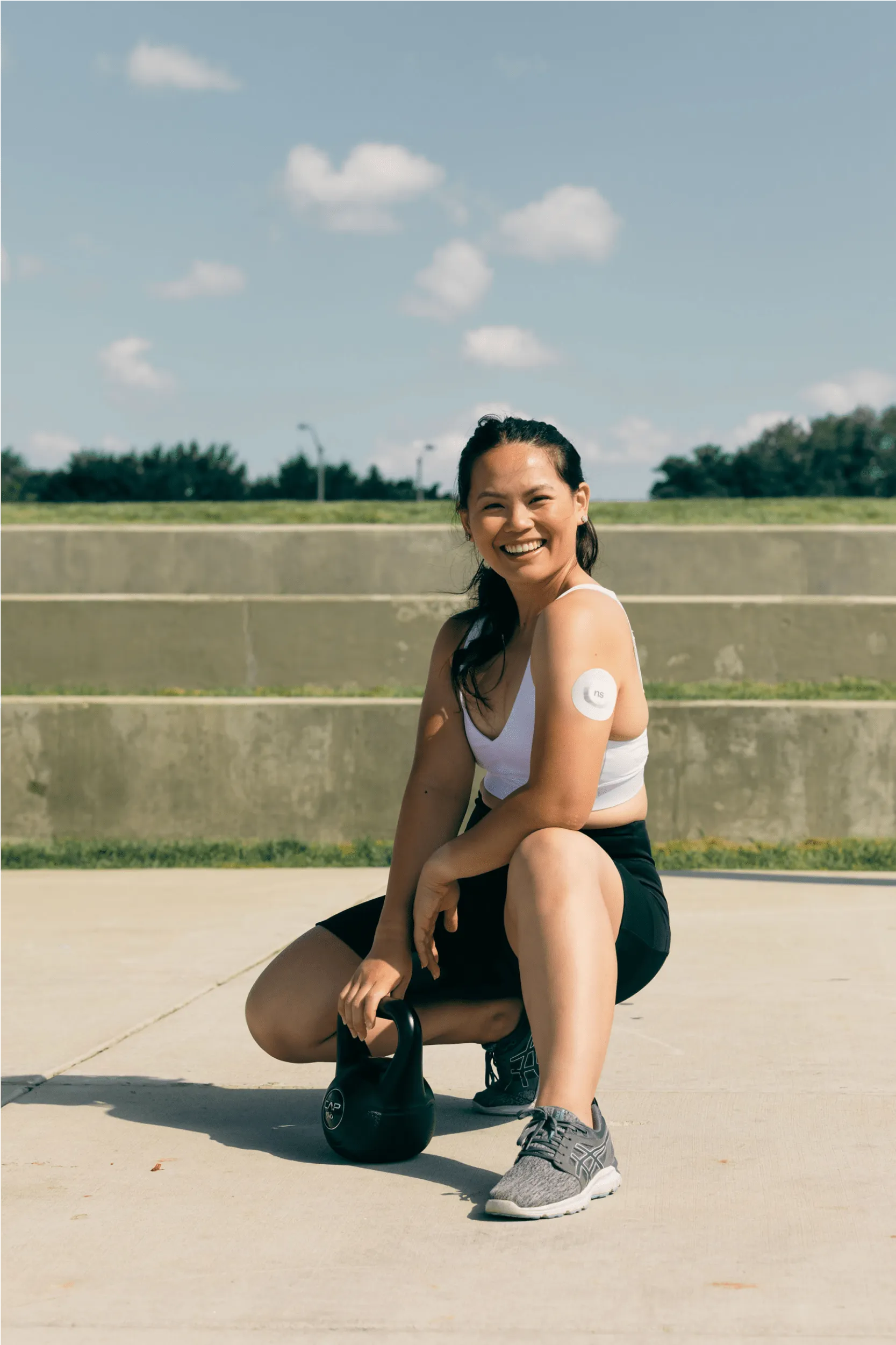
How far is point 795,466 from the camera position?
5175 centimetres

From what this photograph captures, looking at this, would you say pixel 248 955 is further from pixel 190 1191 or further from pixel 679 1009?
pixel 190 1191

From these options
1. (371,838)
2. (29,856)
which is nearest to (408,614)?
(371,838)

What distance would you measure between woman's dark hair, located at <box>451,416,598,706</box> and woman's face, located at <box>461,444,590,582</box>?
0.9 inches

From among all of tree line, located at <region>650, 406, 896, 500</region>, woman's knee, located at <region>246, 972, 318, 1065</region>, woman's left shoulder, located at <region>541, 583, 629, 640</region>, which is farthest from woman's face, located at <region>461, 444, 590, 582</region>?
tree line, located at <region>650, 406, 896, 500</region>

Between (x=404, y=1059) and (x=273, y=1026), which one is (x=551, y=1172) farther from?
(x=273, y=1026)

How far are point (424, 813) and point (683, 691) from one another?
23.3ft

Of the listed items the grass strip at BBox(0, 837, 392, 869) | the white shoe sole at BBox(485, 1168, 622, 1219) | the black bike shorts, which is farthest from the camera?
the grass strip at BBox(0, 837, 392, 869)

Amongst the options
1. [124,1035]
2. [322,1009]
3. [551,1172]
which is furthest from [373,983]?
[124,1035]

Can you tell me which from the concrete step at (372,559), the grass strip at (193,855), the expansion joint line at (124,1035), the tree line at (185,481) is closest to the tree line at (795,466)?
the tree line at (185,481)

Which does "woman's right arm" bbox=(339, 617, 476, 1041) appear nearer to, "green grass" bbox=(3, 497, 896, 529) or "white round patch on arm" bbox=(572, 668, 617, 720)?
"white round patch on arm" bbox=(572, 668, 617, 720)

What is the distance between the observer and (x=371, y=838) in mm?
8555

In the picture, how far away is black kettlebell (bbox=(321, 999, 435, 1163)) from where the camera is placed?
117 inches

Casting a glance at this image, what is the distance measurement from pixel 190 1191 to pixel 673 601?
8.44 meters


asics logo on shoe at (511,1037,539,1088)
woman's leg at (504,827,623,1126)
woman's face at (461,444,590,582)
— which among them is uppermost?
woman's face at (461,444,590,582)
